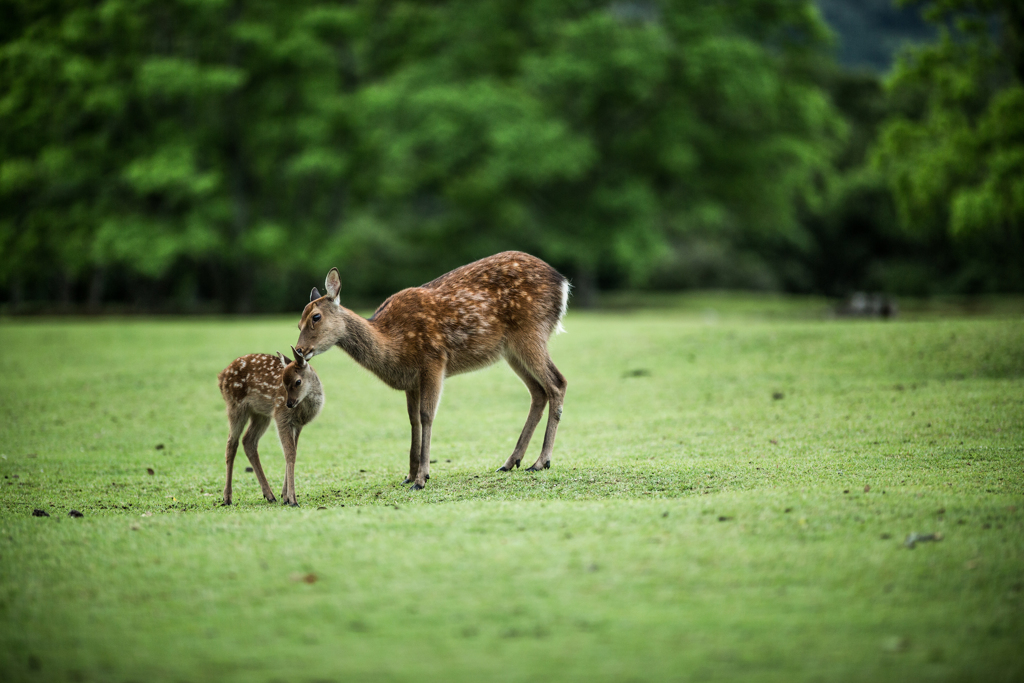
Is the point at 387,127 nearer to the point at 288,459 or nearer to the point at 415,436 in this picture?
the point at 415,436

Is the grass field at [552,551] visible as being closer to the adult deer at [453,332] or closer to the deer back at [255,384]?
the adult deer at [453,332]

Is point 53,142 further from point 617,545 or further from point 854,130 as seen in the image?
point 854,130

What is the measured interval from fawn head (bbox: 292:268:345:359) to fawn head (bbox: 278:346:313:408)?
0.11m

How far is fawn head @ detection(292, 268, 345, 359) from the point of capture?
7664mm

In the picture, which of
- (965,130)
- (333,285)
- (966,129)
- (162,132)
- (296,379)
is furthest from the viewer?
(162,132)

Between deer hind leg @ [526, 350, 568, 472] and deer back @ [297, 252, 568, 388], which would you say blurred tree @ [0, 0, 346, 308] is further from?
deer hind leg @ [526, 350, 568, 472]

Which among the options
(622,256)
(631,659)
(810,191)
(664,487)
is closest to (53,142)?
(622,256)

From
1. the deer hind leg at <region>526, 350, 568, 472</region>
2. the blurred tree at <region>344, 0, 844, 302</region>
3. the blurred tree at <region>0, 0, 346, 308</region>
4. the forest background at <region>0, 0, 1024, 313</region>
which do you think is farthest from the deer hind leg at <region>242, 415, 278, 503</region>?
the blurred tree at <region>344, 0, 844, 302</region>

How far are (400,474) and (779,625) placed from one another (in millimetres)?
4995

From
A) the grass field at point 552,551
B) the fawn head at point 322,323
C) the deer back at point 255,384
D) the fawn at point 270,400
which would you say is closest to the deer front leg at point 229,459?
the fawn at point 270,400

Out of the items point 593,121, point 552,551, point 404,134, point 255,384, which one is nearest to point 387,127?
point 404,134

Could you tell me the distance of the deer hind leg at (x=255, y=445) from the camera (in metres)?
7.71

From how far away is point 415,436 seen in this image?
805 centimetres

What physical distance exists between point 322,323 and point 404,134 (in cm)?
2648
